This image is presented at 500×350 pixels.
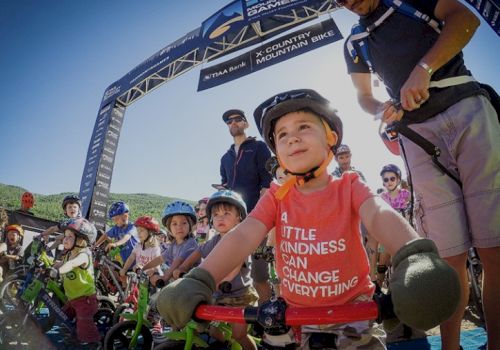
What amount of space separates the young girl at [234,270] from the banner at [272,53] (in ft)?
24.1

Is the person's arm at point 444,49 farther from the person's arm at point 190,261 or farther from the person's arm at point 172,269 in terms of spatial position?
the person's arm at point 172,269

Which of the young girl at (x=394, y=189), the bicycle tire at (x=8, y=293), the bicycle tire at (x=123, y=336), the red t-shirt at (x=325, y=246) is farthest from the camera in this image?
the young girl at (x=394, y=189)

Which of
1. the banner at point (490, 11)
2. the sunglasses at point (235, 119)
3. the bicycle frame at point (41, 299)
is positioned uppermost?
the banner at point (490, 11)

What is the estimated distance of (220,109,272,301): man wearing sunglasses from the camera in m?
3.71

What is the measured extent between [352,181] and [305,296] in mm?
603

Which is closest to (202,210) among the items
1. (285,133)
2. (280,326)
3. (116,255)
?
(116,255)

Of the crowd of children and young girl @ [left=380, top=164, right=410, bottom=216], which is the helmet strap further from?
young girl @ [left=380, top=164, right=410, bottom=216]

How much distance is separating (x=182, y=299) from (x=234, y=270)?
2015mm

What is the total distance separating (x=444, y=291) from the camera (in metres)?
0.67

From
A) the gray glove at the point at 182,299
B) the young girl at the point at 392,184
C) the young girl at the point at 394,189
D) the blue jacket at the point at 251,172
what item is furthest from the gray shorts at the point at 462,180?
the young girl at the point at 392,184

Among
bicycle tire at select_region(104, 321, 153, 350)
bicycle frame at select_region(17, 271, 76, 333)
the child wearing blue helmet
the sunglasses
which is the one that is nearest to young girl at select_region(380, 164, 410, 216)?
the sunglasses

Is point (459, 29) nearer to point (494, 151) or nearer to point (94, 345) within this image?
point (494, 151)

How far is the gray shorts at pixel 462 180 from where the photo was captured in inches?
58.6

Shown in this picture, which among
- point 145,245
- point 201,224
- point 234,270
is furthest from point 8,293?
point 201,224
